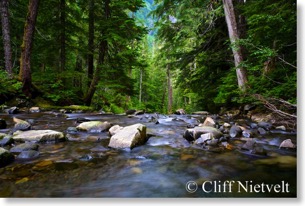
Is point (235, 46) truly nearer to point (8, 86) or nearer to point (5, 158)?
point (5, 158)

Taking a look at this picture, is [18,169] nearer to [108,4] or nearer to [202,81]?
[202,81]

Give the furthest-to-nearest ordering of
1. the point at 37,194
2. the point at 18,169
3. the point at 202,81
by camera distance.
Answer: the point at 202,81 < the point at 18,169 < the point at 37,194

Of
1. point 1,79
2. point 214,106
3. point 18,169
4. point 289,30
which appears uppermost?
point 289,30

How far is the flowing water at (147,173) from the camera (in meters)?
2.24

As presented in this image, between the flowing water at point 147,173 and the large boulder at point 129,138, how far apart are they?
0.13 m

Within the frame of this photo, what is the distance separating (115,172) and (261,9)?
4.53m

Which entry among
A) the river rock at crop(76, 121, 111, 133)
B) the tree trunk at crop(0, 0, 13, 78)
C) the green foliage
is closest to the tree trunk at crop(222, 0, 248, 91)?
the river rock at crop(76, 121, 111, 133)

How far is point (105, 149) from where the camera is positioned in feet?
10.8

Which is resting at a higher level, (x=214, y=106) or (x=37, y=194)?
(x=214, y=106)

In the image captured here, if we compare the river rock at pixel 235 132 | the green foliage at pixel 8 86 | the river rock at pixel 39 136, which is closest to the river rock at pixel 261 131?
the river rock at pixel 235 132

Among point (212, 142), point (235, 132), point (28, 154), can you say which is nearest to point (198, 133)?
point (212, 142)

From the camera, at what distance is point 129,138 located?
11.2 feet

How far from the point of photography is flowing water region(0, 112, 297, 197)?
2236 millimetres

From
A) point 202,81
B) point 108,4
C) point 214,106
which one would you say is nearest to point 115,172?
point 202,81
